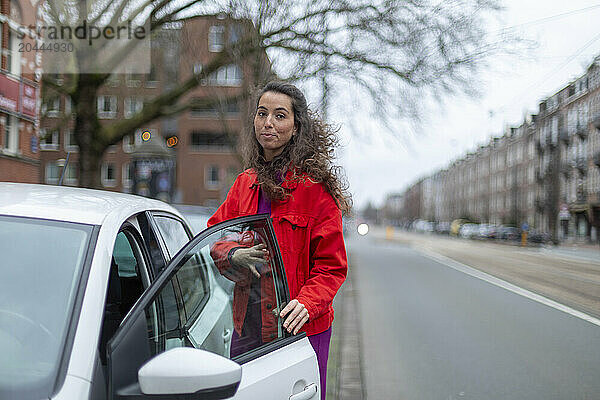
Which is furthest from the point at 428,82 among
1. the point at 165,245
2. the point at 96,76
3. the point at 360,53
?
the point at 165,245

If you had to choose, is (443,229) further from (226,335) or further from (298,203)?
(226,335)

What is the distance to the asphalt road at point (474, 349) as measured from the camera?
5438 mm

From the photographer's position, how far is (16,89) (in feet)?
43.5

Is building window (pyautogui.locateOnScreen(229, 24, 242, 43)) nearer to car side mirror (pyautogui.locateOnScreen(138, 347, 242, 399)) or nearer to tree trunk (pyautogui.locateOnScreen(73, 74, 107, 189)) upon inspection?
tree trunk (pyautogui.locateOnScreen(73, 74, 107, 189))

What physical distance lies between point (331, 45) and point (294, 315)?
40.4 ft

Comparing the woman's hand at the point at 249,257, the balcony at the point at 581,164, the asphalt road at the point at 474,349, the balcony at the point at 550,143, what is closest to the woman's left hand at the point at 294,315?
the woman's hand at the point at 249,257

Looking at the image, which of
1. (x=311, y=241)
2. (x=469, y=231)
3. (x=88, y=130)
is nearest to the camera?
(x=311, y=241)

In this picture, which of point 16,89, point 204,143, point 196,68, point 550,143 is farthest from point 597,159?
point 204,143

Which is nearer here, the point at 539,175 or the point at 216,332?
A: the point at 216,332

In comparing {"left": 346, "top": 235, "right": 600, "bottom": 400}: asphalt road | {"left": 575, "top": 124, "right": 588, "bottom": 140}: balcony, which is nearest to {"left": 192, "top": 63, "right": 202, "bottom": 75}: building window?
{"left": 346, "top": 235, "right": 600, "bottom": 400}: asphalt road

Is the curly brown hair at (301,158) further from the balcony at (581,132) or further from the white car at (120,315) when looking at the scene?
the balcony at (581,132)

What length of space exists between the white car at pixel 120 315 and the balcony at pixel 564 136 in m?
5.86

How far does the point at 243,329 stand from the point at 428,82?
12.5m

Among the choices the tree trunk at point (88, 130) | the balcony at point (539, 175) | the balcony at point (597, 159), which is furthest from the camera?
the tree trunk at point (88, 130)
